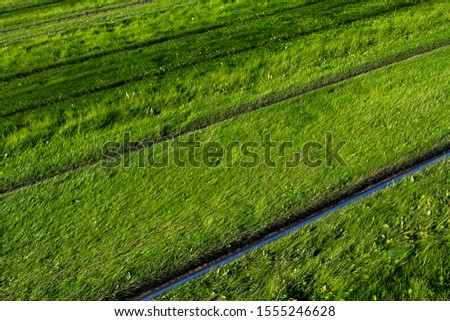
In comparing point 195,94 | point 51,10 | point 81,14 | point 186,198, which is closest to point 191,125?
point 195,94

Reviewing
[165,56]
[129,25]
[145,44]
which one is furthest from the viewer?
[129,25]

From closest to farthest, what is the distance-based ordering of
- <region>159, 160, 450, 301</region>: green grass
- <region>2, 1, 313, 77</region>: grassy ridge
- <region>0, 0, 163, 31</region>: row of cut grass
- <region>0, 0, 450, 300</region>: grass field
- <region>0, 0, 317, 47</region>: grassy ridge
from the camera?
<region>159, 160, 450, 301</region>: green grass
<region>0, 0, 450, 300</region>: grass field
<region>2, 1, 313, 77</region>: grassy ridge
<region>0, 0, 317, 47</region>: grassy ridge
<region>0, 0, 163, 31</region>: row of cut grass

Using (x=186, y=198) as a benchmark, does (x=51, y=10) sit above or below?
above

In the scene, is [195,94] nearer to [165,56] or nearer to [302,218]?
[165,56]

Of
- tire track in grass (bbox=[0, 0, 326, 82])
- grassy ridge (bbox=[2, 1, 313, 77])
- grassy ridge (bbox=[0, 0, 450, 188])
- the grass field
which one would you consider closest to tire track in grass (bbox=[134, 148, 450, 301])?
the grass field

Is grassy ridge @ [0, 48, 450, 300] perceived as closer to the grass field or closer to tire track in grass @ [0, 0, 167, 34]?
the grass field

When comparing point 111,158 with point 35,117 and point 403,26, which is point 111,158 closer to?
point 35,117

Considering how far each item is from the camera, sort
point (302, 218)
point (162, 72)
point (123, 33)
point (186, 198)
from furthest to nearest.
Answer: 1. point (123, 33)
2. point (162, 72)
3. point (186, 198)
4. point (302, 218)

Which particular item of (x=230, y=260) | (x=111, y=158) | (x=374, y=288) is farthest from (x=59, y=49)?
(x=374, y=288)
